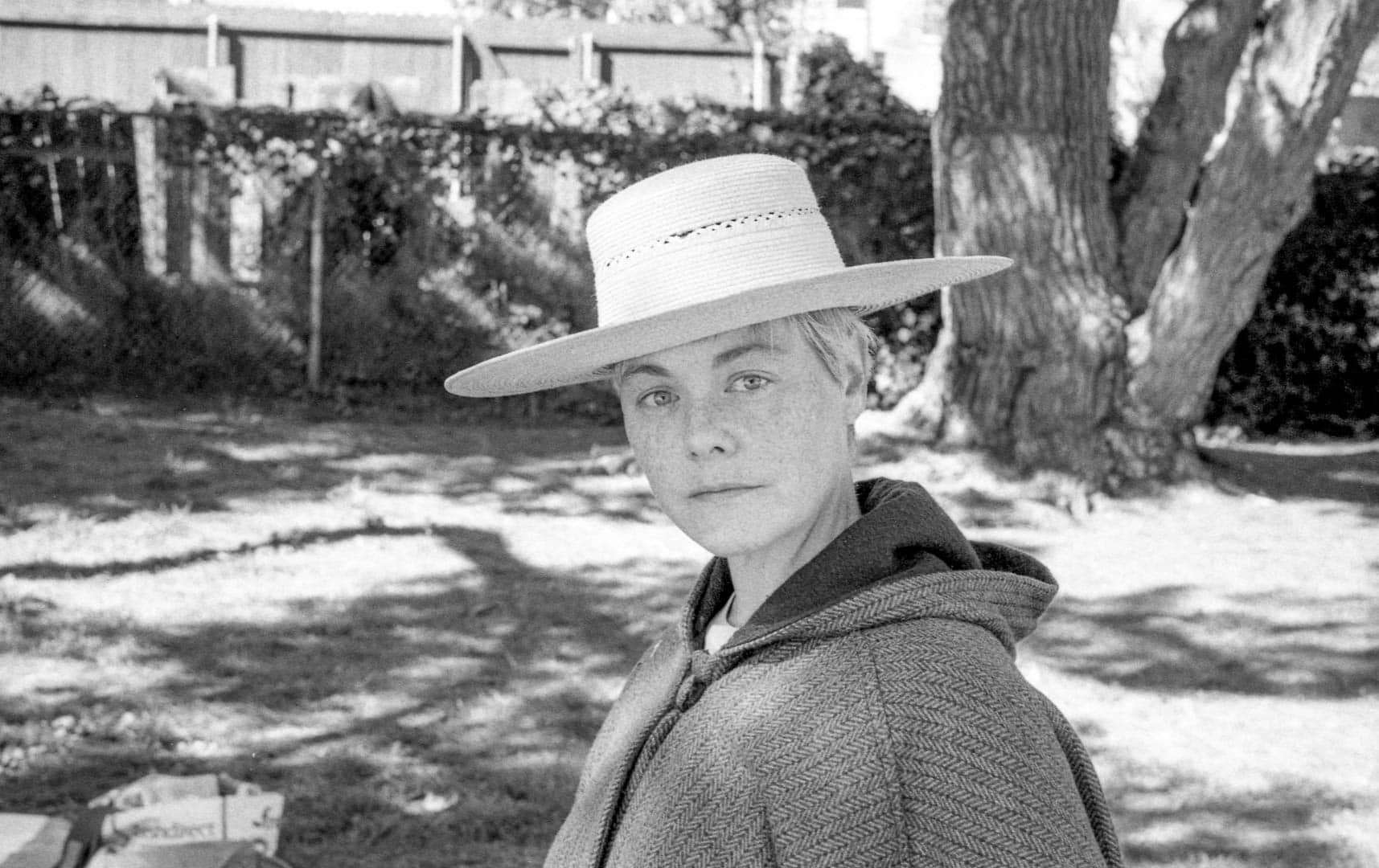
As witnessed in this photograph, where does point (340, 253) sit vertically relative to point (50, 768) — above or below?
above

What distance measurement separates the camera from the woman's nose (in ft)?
5.89

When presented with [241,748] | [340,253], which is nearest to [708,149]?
[340,253]

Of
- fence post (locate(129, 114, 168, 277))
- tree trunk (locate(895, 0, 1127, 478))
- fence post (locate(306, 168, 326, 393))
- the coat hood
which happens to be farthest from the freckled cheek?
fence post (locate(129, 114, 168, 277))

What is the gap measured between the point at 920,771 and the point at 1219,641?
5.07 meters

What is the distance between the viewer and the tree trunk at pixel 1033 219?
809cm

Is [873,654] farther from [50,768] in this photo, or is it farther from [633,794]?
[50,768]

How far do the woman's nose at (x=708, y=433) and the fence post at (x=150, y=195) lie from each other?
9907mm

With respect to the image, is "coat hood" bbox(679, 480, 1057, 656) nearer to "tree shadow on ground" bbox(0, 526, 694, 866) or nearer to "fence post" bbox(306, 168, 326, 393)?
"tree shadow on ground" bbox(0, 526, 694, 866)

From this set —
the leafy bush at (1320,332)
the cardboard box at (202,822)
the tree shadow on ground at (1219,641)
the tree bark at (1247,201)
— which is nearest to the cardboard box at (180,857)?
the cardboard box at (202,822)

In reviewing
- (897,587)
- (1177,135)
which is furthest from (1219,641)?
(897,587)

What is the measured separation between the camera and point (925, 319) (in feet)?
36.7

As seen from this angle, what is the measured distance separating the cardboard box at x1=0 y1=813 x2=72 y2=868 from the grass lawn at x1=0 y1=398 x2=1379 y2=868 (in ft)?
2.37

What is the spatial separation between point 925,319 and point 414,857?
25.6 ft

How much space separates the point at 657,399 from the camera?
1.90 m
